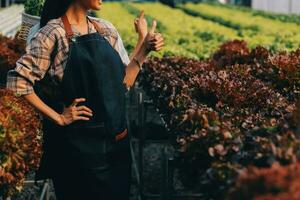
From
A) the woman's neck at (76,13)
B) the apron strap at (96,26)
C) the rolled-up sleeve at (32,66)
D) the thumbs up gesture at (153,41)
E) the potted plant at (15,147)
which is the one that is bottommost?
the potted plant at (15,147)

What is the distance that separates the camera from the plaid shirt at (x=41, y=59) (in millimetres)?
4641

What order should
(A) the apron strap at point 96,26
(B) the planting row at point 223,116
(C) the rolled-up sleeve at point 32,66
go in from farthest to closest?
(A) the apron strap at point 96,26 < (C) the rolled-up sleeve at point 32,66 < (B) the planting row at point 223,116

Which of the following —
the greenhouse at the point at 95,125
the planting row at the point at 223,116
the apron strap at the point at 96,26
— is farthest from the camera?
the apron strap at the point at 96,26

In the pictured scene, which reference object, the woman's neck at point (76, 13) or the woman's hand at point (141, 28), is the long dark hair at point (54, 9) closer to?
the woman's neck at point (76, 13)

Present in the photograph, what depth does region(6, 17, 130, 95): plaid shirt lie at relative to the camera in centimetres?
464

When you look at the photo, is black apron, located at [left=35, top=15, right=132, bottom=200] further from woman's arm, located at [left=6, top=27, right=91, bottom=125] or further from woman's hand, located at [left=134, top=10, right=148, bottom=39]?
woman's hand, located at [left=134, top=10, right=148, bottom=39]

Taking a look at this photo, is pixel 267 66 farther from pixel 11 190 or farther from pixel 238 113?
pixel 11 190

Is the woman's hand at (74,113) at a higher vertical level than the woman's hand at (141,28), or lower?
lower

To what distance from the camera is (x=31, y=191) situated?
391 inches

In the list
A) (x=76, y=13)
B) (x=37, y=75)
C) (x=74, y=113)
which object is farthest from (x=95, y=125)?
(x=76, y=13)

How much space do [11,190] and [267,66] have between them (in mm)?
4252

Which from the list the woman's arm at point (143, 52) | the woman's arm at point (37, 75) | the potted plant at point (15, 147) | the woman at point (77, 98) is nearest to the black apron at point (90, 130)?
the woman at point (77, 98)

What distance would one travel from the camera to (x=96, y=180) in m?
4.81

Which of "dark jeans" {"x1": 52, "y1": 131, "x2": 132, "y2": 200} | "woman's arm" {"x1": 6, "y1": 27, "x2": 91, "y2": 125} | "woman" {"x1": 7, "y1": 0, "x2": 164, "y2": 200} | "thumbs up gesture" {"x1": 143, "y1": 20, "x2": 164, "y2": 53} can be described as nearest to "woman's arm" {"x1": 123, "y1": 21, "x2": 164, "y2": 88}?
A: "thumbs up gesture" {"x1": 143, "y1": 20, "x2": 164, "y2": 53}
